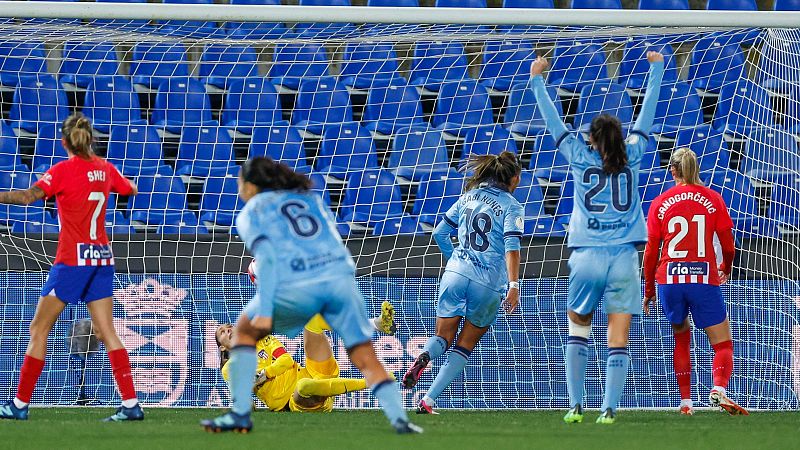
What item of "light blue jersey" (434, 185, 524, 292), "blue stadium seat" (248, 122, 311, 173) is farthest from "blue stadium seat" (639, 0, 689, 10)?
"light blue jersey" (434, 185, 524, 292)

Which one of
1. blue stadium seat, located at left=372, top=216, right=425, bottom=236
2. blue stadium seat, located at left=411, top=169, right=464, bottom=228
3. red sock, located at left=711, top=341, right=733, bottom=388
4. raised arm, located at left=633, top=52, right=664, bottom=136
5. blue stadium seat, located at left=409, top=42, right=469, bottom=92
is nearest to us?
raised arm, located at left=633, top=52, right=664, bottom=136

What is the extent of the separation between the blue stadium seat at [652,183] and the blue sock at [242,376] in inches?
238

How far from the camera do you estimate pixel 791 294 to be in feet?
30.5

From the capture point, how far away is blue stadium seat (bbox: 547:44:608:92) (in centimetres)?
1070

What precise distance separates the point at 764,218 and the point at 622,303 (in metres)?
3.49

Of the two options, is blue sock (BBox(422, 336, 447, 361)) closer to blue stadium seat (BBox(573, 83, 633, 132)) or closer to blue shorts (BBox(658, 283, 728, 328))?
blue shorts (BBox(658, 283, 728, 328))

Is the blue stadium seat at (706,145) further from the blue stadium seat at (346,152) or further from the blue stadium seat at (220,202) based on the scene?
the blue stadium seat at (220,202)

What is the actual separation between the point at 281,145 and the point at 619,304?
5.00 metres

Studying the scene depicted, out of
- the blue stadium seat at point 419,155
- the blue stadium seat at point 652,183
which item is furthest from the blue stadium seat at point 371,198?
the blue stadium seat at point 652,183

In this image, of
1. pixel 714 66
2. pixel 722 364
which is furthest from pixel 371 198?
pixel 722 364

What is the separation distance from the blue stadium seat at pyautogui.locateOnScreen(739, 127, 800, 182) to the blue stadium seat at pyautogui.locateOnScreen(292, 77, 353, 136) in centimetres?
361

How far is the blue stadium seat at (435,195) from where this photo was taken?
10.5 metres

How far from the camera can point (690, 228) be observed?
25.2ft

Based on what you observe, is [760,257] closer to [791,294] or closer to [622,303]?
[791,294]
